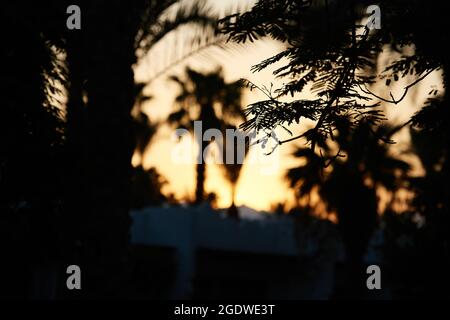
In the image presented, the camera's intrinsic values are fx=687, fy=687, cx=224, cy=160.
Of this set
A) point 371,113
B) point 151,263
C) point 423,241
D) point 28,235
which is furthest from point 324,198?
point 371,113

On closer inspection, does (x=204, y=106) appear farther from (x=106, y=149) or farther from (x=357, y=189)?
(x=106, y=149)

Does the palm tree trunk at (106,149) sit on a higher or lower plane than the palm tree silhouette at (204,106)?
lower

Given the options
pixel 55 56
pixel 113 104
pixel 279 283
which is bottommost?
pixel 279 283

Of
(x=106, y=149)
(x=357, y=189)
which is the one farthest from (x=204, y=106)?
(x=106, y=149)

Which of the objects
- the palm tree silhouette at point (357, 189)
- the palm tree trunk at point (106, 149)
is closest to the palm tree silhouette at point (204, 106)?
the palm tree silhouette at point (357, 189)

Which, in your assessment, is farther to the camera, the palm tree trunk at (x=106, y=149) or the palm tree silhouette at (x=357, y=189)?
the palm tree silhouette at (x=357, y=189)

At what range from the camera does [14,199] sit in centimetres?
901

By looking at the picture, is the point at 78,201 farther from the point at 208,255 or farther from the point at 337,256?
the point at 337,256

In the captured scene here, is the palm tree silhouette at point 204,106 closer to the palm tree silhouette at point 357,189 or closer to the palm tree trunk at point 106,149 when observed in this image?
the palm tree silhouette at point 357,189

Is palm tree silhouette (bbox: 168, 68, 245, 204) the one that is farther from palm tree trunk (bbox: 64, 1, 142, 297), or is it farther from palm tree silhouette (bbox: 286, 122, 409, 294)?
palm tree trunk (bbox: 64, 1, 142, 297)

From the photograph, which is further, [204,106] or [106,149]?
[204,106]

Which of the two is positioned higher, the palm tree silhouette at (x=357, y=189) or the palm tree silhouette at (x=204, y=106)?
the palm tree silhouette at (x=204, y=106)

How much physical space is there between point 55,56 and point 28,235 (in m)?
3.01

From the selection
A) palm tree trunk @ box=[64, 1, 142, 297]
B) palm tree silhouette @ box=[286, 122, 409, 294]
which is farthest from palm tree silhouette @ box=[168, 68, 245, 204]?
palm tree trunk @ box=[64, 1, 142, 297]
